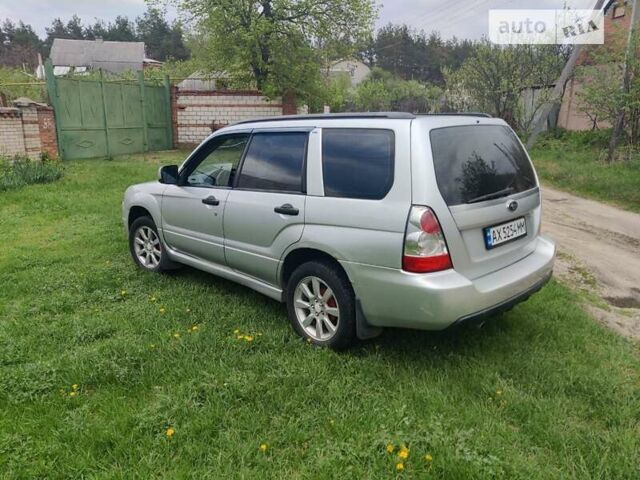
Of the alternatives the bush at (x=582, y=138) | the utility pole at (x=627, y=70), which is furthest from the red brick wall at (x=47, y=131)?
the bush at (x=582, y=138)

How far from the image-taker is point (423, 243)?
2830 mm

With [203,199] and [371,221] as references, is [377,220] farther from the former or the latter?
[203,199]

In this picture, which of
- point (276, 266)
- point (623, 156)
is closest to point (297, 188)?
point (276, 266)

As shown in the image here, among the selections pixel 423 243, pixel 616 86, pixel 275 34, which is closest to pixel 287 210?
pixel 423 243

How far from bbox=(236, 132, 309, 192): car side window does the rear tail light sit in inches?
38.4

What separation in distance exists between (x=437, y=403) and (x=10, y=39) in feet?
316

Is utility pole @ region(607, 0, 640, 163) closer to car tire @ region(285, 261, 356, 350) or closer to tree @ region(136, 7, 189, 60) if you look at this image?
car tire @ region(285, 261, 356, 350)

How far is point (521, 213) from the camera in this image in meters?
3.40

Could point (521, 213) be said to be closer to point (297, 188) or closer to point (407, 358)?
point (407, 358)

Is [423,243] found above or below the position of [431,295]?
above

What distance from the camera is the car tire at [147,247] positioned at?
4.95 m

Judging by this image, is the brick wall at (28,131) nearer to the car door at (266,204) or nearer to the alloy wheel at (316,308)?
the car door at (266,204)

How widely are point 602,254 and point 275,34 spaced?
42.4 ft

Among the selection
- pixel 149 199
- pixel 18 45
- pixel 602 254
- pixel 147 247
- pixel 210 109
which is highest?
pixel 18 45
